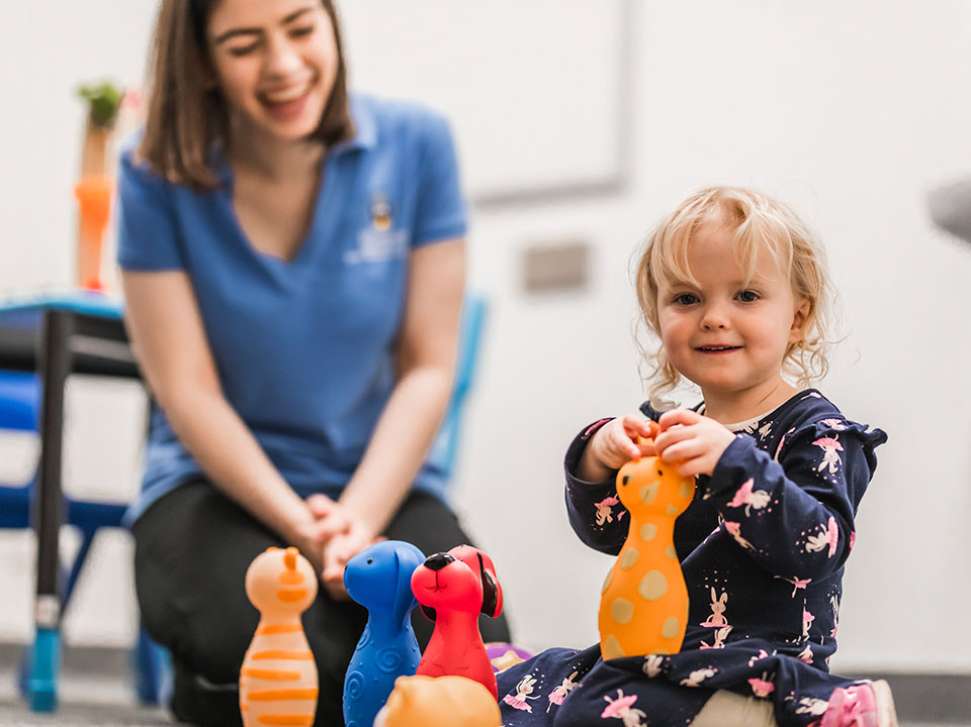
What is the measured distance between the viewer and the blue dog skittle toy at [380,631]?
2.88 feet

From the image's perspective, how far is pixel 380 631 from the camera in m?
0.89

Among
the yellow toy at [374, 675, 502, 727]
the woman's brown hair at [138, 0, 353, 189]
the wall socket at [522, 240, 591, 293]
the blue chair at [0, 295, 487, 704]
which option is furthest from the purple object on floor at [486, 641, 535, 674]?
the wall socket at [522, 240, 591, 293]

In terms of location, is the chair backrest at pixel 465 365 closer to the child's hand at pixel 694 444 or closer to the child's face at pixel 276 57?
the child's face at pixel 276 57

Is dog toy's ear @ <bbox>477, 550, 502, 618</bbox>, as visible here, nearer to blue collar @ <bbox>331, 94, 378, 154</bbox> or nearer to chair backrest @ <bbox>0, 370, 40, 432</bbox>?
blue collar @ <bbox>331, 94, 378, 154</bbox>

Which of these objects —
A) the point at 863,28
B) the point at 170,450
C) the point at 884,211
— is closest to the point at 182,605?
the point at 170,450

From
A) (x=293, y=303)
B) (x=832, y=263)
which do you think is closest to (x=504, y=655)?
(x=293, y=303)

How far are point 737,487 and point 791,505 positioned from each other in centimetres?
3

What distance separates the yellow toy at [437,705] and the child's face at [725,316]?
252 millimetres

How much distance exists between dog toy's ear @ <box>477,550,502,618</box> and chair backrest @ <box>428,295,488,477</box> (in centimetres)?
84

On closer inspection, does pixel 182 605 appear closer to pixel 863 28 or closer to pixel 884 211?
pixel 884 211

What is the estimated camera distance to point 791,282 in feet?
2.78

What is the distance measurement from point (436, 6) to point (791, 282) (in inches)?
70.2

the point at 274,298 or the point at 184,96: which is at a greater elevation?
the point at 184,96

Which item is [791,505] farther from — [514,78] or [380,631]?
[514,78]
